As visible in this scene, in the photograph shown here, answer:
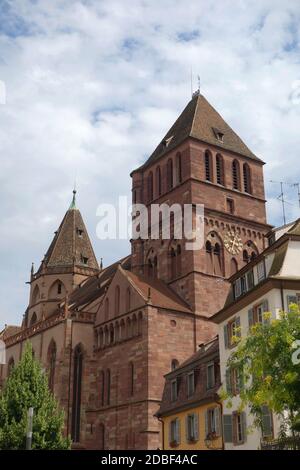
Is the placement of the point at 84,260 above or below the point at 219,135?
below

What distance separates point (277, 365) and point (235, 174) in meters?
35.5

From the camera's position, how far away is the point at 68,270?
224ft

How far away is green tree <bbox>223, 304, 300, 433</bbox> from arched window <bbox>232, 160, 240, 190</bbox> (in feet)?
110

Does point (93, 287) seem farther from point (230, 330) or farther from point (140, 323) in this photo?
point (230, 330)

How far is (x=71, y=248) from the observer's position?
69.8 meters

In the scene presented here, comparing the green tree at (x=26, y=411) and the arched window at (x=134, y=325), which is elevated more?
the arched window at (x=134, y=325)

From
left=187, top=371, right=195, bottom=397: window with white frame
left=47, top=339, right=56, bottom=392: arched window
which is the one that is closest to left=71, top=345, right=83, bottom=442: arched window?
left=47, top=339, right=56, bottom=392: arched window

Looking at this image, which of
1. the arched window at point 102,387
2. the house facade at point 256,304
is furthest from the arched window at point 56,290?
the house facade at point 256,304

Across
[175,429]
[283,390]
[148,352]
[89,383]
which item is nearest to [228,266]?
[148,352]

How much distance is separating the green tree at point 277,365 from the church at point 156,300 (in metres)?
21.4

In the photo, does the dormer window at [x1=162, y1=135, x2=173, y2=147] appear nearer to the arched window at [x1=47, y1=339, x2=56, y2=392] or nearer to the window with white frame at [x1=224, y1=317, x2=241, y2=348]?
the arched window at [x1=47, y1=339, x2=56, y2=392]

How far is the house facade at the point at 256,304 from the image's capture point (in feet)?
94.2

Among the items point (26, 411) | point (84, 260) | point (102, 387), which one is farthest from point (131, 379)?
point (84, 260)

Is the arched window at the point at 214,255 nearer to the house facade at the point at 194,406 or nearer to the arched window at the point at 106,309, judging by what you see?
the arched window at the point at 106,309
